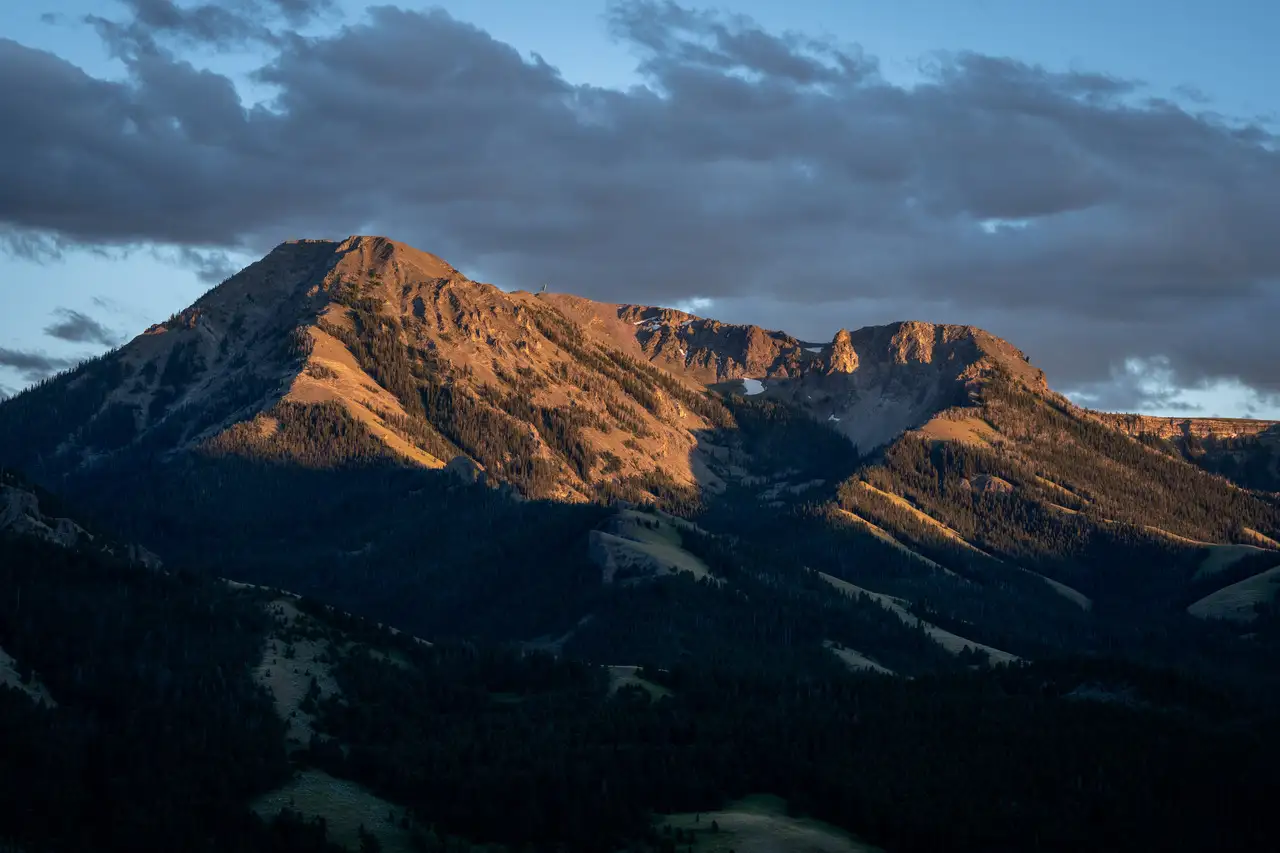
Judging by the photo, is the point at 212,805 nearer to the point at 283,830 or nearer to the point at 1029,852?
the point at 283,830

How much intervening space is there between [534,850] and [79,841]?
165 feet

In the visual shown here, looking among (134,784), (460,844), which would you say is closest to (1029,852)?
(460,844)

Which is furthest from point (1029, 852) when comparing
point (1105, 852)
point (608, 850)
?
point (608, 850)

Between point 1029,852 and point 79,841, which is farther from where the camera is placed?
point 1029,852

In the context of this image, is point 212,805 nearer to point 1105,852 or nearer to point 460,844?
point 460,844

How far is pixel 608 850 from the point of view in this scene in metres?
200

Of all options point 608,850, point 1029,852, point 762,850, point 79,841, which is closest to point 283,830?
point 79,841

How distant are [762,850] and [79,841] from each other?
7531 centimetres

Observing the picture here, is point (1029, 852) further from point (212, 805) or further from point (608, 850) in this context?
point (212, 805)

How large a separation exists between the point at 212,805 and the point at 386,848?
20645 millimetres

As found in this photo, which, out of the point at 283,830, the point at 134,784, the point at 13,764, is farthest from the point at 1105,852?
the point at 13,764

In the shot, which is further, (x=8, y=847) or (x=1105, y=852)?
(x=1105, y=852)

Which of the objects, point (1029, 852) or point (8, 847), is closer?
point (8, 847)

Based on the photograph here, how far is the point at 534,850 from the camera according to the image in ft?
650
